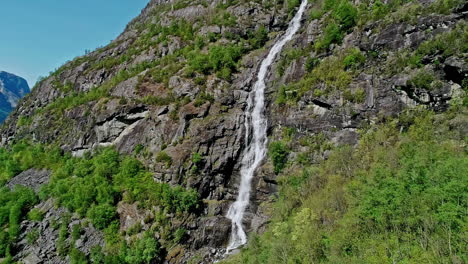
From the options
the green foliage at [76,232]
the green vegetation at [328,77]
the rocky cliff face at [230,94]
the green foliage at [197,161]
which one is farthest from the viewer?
the green foliage at [197,161]

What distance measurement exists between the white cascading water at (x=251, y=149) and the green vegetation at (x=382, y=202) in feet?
20.1

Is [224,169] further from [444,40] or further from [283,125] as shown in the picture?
[444,40]

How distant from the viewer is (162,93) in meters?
63.3

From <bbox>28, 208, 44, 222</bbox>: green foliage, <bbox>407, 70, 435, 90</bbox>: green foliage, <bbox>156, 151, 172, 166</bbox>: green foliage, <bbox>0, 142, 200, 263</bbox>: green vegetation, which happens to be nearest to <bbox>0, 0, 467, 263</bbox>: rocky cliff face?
<bbox>407, 70, 435, 90</bbox>: green foliage

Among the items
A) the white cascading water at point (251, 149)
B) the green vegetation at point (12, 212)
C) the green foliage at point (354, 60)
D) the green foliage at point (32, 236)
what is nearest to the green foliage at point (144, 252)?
the white cascading water at point (251, 149)

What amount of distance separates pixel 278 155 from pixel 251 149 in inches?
245

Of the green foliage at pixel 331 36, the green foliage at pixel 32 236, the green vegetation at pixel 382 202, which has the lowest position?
the green vegetation at pixel 382 202

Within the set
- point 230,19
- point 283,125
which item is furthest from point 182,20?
point 283,125

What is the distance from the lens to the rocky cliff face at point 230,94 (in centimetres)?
4188

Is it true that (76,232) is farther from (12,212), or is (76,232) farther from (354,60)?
(354,60)

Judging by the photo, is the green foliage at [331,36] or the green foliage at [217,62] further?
the green foliage at [217,62]

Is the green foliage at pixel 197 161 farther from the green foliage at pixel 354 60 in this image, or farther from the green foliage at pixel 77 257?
the green foliage at pixel 354 60

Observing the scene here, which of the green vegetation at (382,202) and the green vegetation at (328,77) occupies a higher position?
the green vegetation at (328,77)

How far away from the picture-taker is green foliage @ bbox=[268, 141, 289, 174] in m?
45.6
